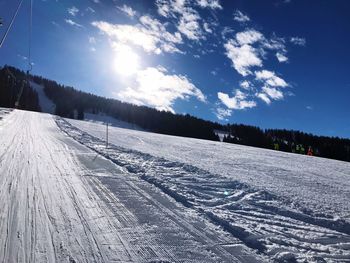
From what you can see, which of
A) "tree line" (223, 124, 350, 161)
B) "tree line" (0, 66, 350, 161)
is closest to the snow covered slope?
"tree line" (0, 66, 350, 161)

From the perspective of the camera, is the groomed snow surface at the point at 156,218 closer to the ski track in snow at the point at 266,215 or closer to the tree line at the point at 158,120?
the ski track in snow at the point at 266,215

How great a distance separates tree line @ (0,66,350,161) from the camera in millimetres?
83000

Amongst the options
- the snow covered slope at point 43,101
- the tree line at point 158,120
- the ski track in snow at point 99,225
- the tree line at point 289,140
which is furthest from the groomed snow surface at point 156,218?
the snow covered slope at point 43,101

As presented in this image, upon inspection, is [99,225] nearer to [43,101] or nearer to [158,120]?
[158,120]

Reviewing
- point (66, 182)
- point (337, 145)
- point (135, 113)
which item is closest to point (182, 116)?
point (135, 113)

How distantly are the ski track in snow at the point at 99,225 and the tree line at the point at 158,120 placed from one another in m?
37.2

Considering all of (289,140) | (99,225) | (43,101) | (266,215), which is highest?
(43,101)

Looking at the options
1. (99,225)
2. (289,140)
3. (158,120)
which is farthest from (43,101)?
(99,225)

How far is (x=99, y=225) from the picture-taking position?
510 centimetres

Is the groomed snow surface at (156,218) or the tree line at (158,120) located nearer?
the groomed snow surface at (156,218)

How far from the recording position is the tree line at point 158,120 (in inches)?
3268

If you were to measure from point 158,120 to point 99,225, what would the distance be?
124876 millimetres

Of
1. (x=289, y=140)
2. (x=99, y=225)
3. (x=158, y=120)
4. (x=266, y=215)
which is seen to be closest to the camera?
(x=99, y=225)

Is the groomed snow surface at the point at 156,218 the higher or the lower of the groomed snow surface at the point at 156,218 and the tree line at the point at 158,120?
the lower
